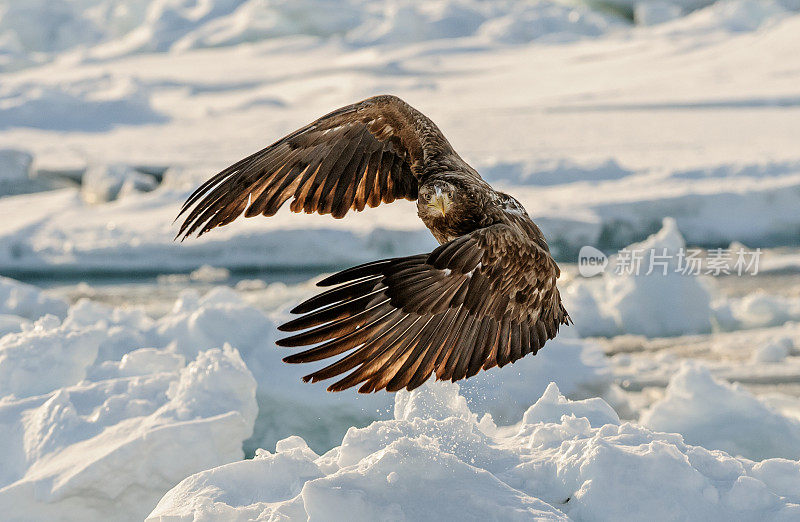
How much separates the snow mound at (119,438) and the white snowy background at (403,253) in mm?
11

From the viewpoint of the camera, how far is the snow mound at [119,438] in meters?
3.57

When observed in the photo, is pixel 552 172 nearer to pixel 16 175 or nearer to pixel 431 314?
pixel 16 175

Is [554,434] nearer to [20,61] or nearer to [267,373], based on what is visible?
[267,373]

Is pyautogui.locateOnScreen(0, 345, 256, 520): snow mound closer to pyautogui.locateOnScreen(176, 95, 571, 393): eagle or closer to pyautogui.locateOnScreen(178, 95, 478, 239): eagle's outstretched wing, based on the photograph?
pyautogui.locateOnScreen(178, 95, 478, 239): eagle's outstretched wing

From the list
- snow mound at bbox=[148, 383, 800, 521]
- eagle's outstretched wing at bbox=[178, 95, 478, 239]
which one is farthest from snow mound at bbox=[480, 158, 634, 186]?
snow mound at bbox=[148, 383, 800, 521]

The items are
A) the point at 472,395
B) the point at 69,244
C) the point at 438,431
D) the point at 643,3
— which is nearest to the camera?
the point at 438,431

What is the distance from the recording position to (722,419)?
497 cm

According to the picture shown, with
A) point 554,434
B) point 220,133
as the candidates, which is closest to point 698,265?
point 554,434

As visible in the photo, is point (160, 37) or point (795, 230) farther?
point (160, 37)

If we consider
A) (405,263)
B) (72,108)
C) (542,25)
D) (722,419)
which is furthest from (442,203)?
(542,25)

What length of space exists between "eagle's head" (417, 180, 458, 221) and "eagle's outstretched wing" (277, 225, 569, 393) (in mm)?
253

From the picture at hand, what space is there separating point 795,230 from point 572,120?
517 cm

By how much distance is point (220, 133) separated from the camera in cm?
1500

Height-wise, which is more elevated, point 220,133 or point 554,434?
point 220,133
